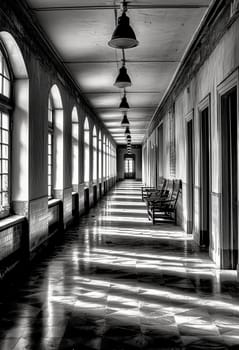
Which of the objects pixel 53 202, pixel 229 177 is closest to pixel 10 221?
pixel 53 202

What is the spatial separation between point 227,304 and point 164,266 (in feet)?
5.93

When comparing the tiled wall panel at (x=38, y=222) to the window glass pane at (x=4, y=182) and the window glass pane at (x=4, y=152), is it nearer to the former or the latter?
the window glass pane at (x=4, y=182)

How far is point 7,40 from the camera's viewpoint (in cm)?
564

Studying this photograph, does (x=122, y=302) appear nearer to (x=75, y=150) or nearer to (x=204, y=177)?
(x=204, y=177)

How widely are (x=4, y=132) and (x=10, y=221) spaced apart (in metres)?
1.39

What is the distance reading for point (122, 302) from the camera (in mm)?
4387

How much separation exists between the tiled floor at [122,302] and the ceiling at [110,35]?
3850mm

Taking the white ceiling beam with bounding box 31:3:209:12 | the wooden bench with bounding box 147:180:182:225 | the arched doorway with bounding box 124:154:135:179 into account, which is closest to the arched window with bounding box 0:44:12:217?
the white ceiling beam with bounding box 31:3:209:12

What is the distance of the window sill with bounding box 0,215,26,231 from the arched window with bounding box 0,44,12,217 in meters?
0.12

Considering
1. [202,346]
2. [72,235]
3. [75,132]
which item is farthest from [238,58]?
[75,132]

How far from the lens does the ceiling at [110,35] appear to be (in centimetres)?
581

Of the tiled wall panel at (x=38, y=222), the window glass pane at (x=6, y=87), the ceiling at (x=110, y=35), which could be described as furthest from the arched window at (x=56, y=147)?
the window glass pane at (x=6, y=87)

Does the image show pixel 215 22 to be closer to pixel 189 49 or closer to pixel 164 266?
pixel 189 49

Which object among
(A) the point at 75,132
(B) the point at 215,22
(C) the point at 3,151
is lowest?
(C) the point at 3,151
